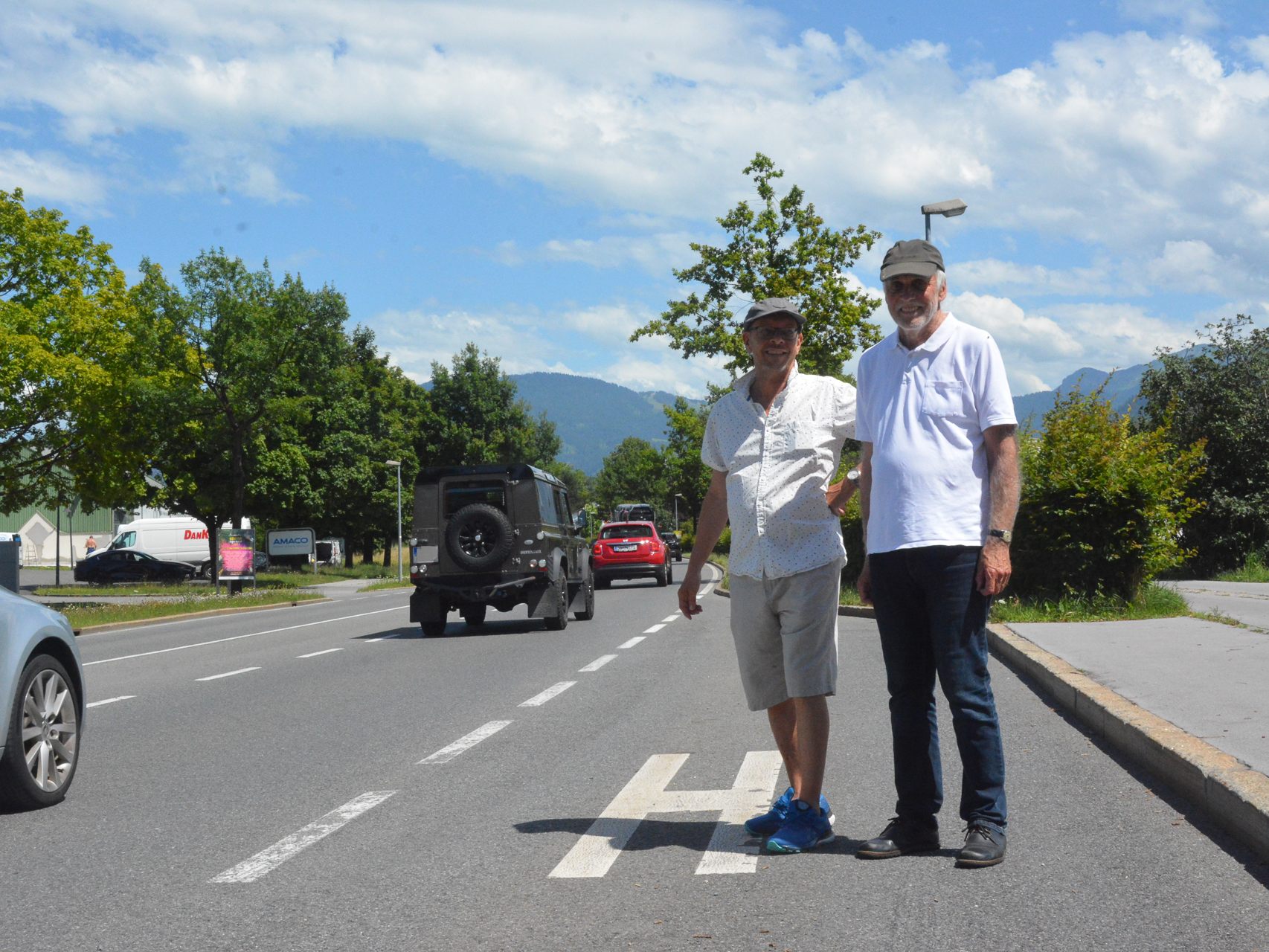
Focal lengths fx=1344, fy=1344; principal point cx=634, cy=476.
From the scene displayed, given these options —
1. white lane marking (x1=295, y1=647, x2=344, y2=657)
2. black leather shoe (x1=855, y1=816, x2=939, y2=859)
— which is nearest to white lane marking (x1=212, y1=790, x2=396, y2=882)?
black leather shoe (x1=855, y1=816, x2=939, y2=859)

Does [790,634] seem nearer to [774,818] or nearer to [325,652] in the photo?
[774,818]

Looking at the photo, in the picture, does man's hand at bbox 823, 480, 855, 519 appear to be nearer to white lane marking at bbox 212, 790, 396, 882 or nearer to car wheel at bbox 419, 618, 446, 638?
white lane marking at bbox 212, 790, 396, 882

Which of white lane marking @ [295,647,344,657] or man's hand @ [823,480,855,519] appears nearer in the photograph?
man's hand @ [823,480,855,519]

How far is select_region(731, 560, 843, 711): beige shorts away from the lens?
15.7 ft

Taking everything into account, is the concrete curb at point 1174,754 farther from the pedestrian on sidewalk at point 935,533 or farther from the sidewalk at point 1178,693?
the pedestrian on sidewalk at point 935,533

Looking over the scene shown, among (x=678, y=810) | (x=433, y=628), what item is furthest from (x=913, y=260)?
(x=433, y=628)

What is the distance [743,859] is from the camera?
4719 millimetres

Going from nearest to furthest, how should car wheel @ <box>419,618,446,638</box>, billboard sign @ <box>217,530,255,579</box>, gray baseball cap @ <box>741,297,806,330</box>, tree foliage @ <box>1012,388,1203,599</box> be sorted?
gray baseball cap @ <box>741,297,806,330</box>
tree foliage @ <box>1012,388,1203,599</box>
car wheel @ <box>419,618,446,638</box>
billboard sign @ <box>217,530,255,579</box>

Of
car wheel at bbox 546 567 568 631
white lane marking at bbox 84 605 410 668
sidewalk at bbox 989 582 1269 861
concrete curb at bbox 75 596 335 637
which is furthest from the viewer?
concrete curb at bbox 75 596 335 637

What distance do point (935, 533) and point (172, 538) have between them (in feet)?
220

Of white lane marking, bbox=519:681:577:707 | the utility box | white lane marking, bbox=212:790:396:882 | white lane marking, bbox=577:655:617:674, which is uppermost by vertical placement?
the utility box

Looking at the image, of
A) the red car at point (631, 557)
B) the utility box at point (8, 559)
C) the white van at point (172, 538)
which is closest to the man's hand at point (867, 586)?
the utility box at point (8, 559)

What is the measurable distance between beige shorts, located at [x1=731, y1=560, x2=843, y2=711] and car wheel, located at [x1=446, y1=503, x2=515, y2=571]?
11961mm

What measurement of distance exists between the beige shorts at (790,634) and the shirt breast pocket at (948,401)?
663 millimetres
